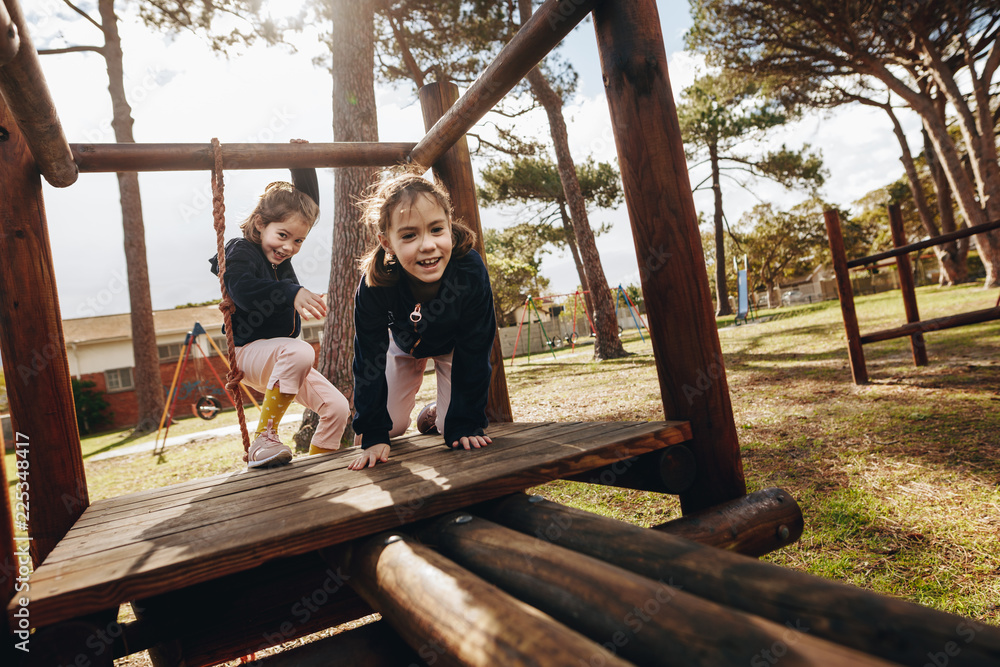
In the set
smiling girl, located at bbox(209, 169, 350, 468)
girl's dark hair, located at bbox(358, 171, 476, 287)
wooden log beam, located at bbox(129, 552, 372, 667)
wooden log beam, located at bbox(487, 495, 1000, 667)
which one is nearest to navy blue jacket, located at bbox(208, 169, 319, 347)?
smiling girl, located at bbox(209, 169, 350, 468)

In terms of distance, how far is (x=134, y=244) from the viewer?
11.6 meters

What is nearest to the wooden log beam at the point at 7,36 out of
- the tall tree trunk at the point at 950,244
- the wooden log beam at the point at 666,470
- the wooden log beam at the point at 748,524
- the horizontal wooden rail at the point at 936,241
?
the wooden log beam at the point at 666,470

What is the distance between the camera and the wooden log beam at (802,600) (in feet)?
1.91

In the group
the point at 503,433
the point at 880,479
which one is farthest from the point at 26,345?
the point at 880,479

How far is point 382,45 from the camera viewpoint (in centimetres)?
1047

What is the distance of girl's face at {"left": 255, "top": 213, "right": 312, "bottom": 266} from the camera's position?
8.70 feet

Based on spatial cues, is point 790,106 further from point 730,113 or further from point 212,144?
point 212,144

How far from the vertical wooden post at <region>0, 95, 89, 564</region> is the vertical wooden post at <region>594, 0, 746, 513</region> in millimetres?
1935

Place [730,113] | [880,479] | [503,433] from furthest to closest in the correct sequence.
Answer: [730,113] < [880,479] < [503,433]

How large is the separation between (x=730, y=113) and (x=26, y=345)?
2170cm

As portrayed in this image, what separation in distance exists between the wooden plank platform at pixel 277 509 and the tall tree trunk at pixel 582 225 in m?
9.76

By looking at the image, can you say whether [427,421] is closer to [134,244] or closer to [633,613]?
[633,613]

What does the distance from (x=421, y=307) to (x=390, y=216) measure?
0.38 metres

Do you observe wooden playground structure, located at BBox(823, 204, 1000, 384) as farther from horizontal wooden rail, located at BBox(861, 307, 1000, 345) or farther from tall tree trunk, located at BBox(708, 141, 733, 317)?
tall tree trunk, located at BBox(708, 141, 733, 317)
